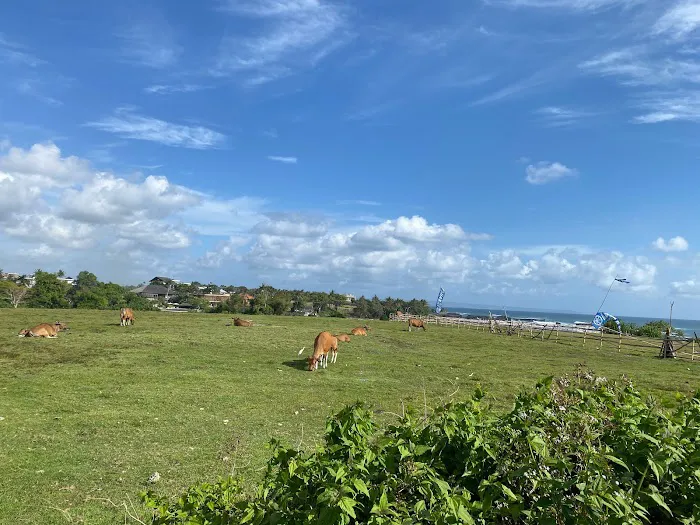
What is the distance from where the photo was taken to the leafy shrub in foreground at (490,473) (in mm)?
2014

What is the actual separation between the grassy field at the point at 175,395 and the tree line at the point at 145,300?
2734 cm

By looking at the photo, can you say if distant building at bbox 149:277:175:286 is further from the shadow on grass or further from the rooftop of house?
the shadow on grass

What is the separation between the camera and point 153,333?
22.3m

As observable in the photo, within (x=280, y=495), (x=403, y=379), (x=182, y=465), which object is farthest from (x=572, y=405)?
(x=403, y=379)

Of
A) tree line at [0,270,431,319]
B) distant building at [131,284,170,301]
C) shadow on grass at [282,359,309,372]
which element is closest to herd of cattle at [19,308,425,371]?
shadow on grass at [282,359,309,372]

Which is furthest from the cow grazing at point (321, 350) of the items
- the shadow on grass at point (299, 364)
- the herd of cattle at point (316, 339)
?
the shadow on grass at point (299, 364)

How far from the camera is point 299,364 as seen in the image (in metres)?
16.3

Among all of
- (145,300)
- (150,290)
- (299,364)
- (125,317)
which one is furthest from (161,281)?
(299,364)

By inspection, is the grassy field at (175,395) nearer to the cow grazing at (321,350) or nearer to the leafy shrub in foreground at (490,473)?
the cow grazing at (321,350)

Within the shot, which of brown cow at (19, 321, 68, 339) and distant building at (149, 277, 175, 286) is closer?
brown cow at (19, 321, 68, 339)

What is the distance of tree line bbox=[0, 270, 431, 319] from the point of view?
48188 millimetres

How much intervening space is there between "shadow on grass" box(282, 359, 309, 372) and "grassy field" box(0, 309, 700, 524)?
0.10m

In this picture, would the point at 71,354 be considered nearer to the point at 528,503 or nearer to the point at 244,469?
the point at 244,469

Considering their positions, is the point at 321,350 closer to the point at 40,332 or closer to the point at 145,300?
the point at 40,332
